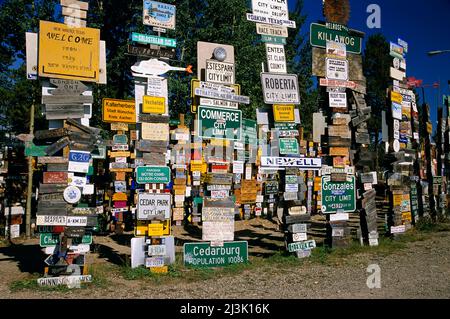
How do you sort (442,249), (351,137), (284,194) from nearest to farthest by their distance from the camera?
(284,194)
(442,249)
(351,137)

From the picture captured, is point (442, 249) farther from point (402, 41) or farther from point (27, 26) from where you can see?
point (27, 26)

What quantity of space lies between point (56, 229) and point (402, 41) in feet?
38.6

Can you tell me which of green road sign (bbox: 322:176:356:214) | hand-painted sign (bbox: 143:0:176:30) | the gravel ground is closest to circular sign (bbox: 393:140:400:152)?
green road sign (bbox: 322:176:356:214)

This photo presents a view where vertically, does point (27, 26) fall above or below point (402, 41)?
above

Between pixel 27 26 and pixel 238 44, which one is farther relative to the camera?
pixel 238 44

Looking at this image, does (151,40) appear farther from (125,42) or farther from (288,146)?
(125,42)

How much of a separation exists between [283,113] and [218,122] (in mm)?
1747

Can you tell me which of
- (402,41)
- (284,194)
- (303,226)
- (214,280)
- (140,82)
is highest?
(402,41)

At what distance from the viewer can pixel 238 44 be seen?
27812mm

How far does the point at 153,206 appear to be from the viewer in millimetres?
8398

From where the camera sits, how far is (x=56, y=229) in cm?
759

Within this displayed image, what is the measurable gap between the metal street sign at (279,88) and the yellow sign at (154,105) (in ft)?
8.05
